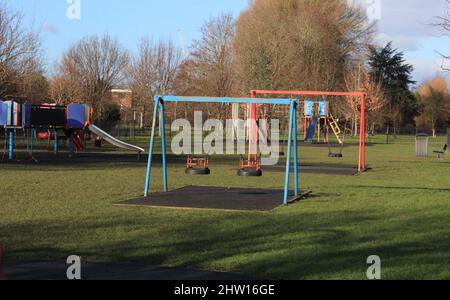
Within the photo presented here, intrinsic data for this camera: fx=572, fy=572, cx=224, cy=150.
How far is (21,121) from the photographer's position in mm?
24875

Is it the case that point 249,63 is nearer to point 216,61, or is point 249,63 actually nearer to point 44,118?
point 216,61

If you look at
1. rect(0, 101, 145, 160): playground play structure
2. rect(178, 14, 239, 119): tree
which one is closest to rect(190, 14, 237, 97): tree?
rect(178, 14, 239, 119): tree

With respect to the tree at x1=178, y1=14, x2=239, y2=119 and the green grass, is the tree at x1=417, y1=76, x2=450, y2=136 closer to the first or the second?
the tree at x1=178, y1=14, x2=239, y2=119

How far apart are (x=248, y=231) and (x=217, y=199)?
393 cm

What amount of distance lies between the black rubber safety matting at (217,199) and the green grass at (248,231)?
21.2 inches

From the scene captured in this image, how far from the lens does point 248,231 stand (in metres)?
9.27

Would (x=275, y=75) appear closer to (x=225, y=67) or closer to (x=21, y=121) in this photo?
(x=225, y=67)

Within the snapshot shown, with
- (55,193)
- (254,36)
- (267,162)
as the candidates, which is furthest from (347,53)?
(55,193)

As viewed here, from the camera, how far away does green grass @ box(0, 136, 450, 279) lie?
23.4ft

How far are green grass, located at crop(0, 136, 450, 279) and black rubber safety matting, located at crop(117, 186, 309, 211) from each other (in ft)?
1.77

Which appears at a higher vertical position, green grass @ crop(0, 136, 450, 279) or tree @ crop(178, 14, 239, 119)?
tree @ crop(178, 14, 239, 119)

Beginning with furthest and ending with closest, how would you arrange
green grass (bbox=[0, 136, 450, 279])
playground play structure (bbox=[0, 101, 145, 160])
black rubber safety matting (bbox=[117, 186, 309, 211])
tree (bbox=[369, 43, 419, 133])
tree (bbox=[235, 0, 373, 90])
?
tree (bbox=[369, 43, 419, 133])
tree (bbox=[235, 0, 373, 90])
playground play structure (bbox=[0, 101, 145, 160])
black rubber safety matting (bbox=[117, 186, 309, 211])
green grass (bbox=[0, 136, 450, 279])

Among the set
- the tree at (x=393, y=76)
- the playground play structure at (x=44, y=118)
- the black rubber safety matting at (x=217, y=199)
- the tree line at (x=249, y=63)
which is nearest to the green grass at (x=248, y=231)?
the black rubber safety matting at (x=217, y=199)
